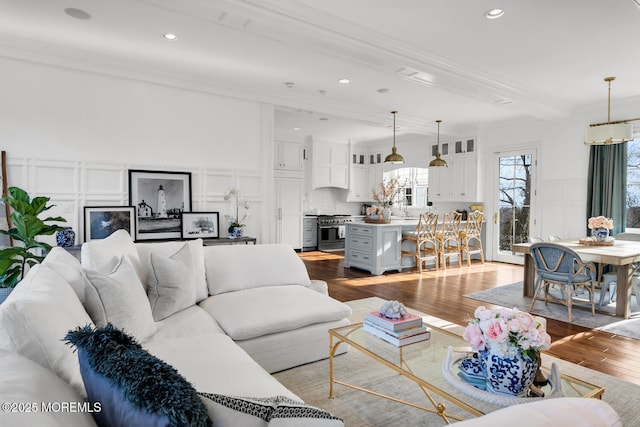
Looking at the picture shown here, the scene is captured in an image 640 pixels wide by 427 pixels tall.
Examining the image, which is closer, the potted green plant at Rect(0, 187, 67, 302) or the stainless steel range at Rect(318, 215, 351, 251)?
the potted green plant at Rect(0, 187, 67, 302)

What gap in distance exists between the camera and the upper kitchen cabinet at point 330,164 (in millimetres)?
9211

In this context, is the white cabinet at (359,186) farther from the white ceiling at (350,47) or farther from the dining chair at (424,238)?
the white ceiling at (350,47)

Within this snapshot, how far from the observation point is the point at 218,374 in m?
1.60

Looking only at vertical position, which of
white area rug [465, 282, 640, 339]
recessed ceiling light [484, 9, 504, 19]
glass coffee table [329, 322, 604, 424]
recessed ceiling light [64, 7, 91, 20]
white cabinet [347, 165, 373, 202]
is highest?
recessed ceiling light [64, 7, 91, 20]

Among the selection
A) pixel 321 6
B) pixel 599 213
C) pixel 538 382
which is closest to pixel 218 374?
pixel 538 382

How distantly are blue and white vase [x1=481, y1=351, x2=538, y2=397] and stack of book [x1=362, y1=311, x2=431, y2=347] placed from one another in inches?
23.1

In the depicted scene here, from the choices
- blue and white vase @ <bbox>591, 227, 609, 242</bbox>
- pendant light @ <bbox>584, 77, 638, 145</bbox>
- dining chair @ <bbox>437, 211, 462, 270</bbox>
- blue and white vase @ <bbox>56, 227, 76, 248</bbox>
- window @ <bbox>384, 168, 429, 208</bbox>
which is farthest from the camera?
window @ <bbox>384, 168, 429, 208</bbox>

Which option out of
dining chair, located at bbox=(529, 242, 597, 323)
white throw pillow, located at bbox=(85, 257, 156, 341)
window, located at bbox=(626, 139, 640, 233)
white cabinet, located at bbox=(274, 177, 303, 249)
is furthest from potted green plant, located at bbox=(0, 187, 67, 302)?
window, located at bbox=(626, 139, 640, 233)

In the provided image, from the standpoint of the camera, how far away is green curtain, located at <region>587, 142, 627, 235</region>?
5.70 m

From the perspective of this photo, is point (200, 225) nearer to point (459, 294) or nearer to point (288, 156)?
point (459, 294)

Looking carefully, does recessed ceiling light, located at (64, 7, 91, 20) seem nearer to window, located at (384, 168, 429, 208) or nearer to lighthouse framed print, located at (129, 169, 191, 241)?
lighthouse framed print, located at (129, 169, 191, 241)

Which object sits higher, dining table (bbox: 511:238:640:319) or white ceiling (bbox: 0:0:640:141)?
white ceiling (bbox: 0:0:640:141)

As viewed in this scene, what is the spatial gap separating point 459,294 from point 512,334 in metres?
3.63

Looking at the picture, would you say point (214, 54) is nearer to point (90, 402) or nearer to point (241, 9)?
point (241, 9)
